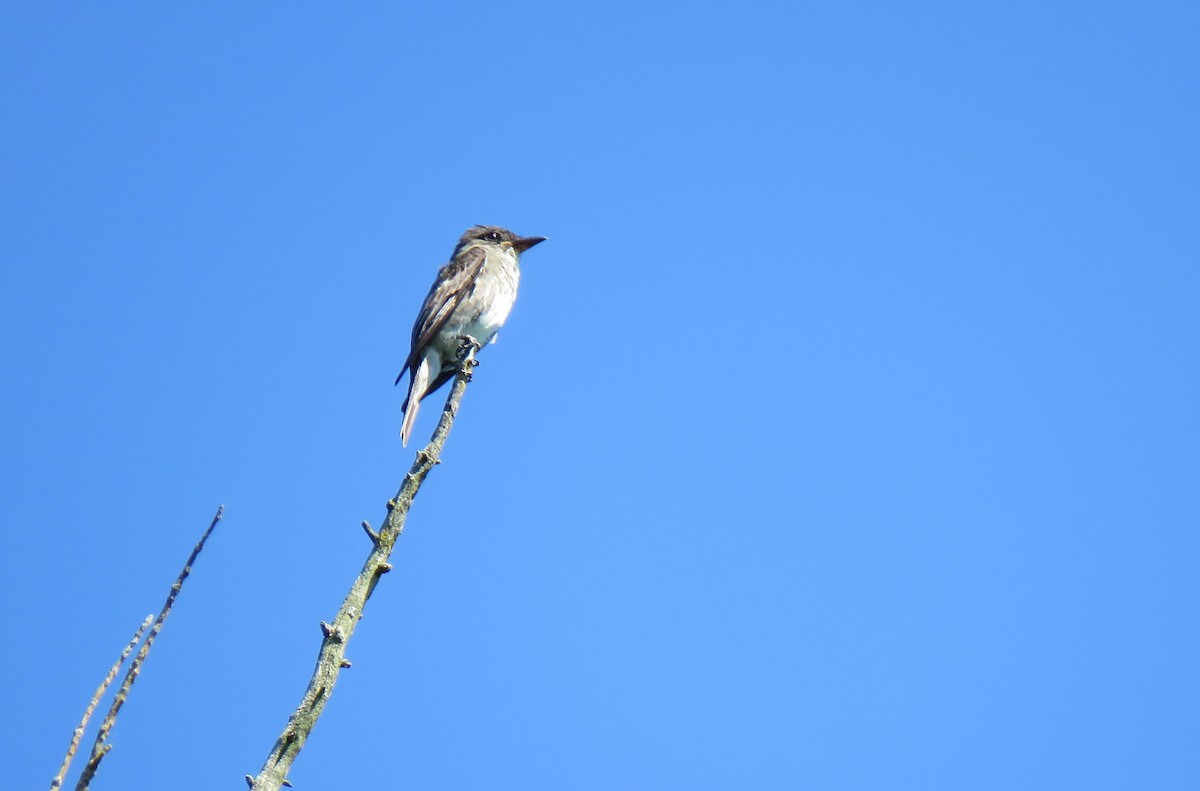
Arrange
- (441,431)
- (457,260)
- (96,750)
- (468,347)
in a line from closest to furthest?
(96,750), (441,431), (468,347), (457,260)

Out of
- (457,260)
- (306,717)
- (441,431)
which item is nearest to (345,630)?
(306,717)

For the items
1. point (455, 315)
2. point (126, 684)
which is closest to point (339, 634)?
point (126, 684)

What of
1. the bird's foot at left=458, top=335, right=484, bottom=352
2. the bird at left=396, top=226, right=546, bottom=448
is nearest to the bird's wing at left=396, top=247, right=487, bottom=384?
the bird at left=396, top=226, right=546, bottom=448

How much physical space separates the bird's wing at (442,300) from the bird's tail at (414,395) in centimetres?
16

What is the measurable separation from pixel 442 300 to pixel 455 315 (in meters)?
0.23

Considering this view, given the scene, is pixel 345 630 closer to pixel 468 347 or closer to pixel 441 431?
pixel 441 431

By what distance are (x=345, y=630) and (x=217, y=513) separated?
57 cm

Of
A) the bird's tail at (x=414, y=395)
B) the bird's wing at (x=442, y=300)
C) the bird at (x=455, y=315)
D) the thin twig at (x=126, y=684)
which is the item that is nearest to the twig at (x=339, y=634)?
the thin twig at (x=126, y=684)

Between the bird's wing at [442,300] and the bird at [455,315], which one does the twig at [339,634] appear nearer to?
the bird at [455,315]

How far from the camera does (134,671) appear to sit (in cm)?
254

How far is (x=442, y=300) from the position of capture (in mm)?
10352

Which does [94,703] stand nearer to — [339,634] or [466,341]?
[339,634]

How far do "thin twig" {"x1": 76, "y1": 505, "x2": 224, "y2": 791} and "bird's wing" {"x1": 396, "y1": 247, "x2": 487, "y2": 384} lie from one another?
738cm

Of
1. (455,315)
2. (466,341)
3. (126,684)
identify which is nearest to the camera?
(126,684)
